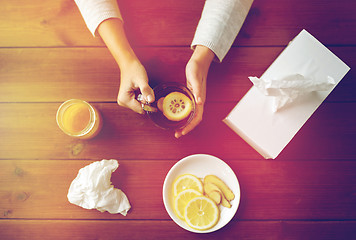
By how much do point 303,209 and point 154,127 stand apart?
53 cm

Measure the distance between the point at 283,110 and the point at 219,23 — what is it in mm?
309

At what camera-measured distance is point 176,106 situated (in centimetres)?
74

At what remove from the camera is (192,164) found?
777 mm

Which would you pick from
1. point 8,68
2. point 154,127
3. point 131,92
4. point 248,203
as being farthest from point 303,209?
point 8,68

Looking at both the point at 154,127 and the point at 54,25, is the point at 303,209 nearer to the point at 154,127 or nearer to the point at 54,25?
the point at 154,127

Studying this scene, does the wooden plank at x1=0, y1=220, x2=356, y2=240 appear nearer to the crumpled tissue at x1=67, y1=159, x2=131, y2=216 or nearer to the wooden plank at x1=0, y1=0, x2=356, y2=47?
the crumpled tissue at x1=67, y1=159, x2=131, y2=216

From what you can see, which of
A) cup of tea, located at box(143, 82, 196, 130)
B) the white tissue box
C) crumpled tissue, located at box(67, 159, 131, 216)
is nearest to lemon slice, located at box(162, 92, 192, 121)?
cup of tea, located at box(143, 82, 196, 130)

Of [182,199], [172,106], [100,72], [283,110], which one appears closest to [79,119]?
[100,72]

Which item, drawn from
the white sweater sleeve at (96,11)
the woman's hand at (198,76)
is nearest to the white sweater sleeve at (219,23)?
the woman's hand at (198,76)

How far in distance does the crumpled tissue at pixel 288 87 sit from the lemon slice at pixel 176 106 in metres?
0.19

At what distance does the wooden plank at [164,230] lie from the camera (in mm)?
780

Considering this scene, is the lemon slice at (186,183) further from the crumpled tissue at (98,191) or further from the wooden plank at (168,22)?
the wooden plank at (168,22)

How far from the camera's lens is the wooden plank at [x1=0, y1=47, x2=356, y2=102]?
0.82 metres

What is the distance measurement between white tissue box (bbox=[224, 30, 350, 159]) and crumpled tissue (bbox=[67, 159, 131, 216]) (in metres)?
0.40
